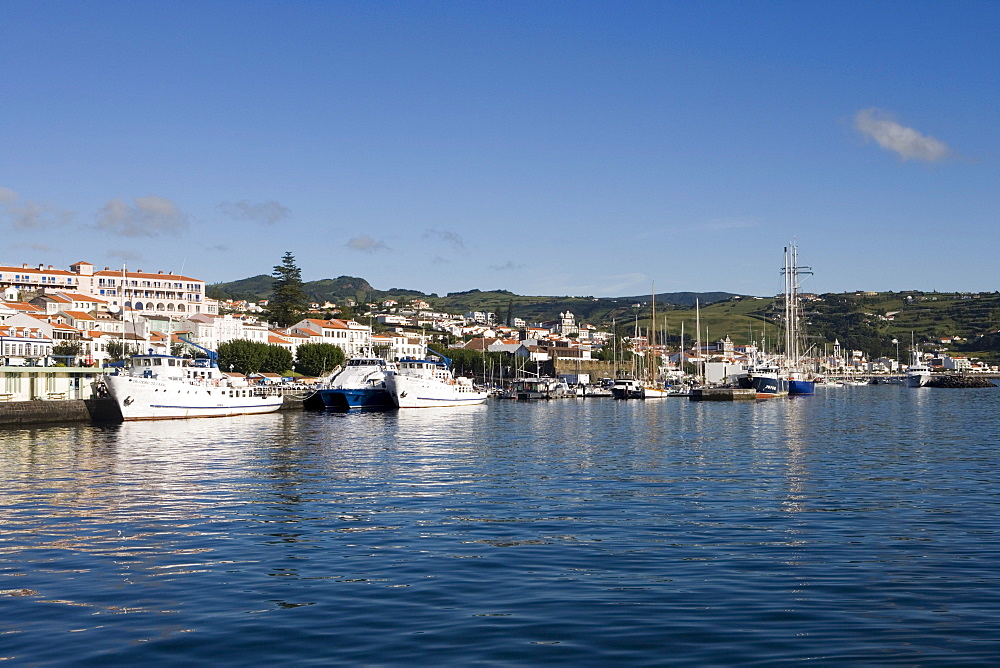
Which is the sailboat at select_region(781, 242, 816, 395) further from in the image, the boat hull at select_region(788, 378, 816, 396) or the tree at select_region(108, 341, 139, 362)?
the tree at select_region(108, 341, 139, 362)

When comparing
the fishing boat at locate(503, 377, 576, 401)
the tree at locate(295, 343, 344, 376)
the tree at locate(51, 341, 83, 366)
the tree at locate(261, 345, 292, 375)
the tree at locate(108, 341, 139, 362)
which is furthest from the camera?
the tree at locate(295, 343, 344, 376)

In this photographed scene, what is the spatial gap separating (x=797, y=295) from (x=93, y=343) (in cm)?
9935

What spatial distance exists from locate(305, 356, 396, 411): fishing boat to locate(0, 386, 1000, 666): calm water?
50.6m

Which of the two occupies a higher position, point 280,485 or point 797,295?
point 797,295

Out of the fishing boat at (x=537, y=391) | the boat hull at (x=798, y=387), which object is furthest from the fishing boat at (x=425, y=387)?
the boat hull at (x=798, y=387)

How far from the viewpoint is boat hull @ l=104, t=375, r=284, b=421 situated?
6851 cm

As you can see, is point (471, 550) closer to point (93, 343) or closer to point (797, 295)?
point (93, 343)

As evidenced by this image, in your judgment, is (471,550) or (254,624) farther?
(471,550)

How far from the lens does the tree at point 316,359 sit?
14412 centimetres

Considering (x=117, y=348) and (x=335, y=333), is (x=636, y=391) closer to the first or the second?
(x=117, y=348)

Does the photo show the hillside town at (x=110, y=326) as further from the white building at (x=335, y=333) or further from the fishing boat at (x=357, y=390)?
the fishing boat at (x=357, y=390)

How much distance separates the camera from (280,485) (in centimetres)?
3161

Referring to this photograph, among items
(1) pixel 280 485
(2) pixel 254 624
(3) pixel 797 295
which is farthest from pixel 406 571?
(3) pixel 797 295

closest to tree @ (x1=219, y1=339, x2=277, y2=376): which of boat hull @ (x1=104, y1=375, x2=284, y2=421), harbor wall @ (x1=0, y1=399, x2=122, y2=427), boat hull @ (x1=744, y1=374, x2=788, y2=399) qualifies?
boat hull @ (x1=104, y1=375, x2=284, y2=421)
